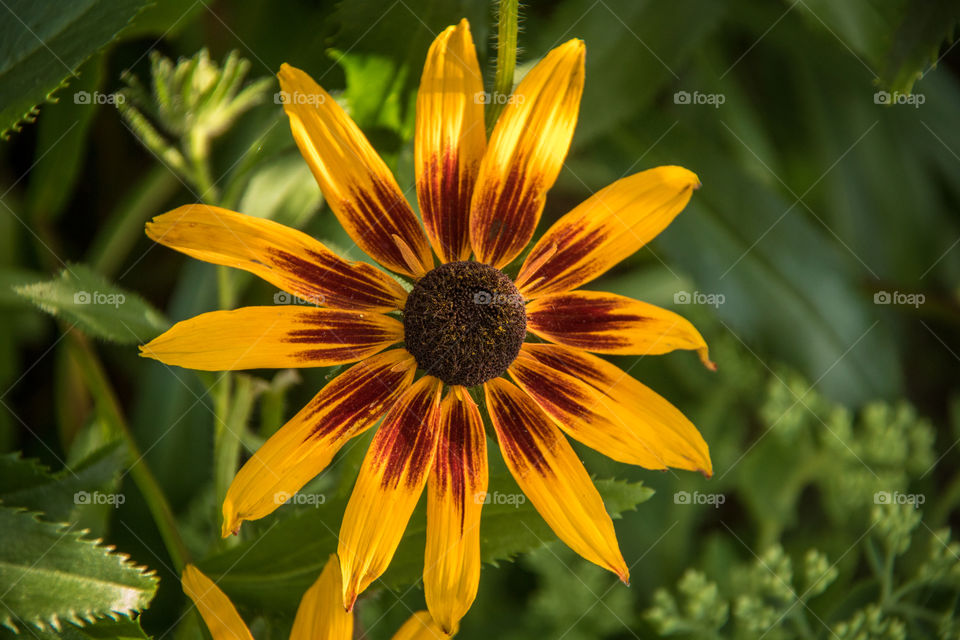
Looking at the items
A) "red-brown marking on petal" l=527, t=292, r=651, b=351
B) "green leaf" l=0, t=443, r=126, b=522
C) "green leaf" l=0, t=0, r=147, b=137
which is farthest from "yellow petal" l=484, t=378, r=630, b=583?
"green leaf" l=0, t=0, r=147, b=137

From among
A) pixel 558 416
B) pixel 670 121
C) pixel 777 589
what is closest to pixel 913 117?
pixel 670 121

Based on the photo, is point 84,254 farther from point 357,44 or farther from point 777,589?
point 777,589

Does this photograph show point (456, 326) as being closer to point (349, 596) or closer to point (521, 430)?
point (521, 430)

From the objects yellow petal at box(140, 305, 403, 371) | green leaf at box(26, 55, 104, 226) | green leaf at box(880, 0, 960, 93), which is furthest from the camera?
green leaf at box(26, 55, 104, 226)

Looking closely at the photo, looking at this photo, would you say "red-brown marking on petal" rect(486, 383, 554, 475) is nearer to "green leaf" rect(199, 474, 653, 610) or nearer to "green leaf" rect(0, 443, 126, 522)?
"green leaf" rect(199, 474, 653, 610)

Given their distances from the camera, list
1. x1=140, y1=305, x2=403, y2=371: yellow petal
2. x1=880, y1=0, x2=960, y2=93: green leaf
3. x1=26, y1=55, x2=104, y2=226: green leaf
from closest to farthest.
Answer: x1=140, y1=305, x2=403, y2=371: yellow petal, x1=880, y1=0, x2=960, y2=93: green leaf, x1=26, y1=55, x2=104, y2=226: green leaf

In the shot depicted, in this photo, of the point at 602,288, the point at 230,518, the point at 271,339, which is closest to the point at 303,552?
the point at 230,518
